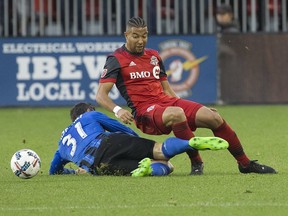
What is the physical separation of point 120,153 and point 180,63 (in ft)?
31.4

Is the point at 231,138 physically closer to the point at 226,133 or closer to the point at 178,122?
the point at 226,133

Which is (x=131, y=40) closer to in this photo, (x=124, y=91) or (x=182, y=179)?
(x=124, y=91)

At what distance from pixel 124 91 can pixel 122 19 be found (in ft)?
32.5

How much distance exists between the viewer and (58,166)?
1120 cm

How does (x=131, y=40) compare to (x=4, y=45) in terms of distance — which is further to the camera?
(x=4, y=45)

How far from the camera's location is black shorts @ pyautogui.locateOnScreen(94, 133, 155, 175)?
10.7 meters

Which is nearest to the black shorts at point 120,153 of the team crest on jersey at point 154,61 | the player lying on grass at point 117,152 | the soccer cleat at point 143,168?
the player lying on grass at point 117,152

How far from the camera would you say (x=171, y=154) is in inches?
416

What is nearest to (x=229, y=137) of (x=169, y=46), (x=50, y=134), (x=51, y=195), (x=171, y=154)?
(x=171, y=154)

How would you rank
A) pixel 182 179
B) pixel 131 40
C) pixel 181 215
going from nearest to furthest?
pixel 181 215, pixel 182 179, pixel 131 40

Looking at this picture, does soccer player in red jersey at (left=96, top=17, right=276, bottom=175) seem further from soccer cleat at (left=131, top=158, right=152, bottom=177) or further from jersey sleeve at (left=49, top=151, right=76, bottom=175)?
jersey sleeve at (left=49, top=151, right=76, bottom=175)

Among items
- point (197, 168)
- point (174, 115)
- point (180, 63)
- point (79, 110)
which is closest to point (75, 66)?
point (180, 63)

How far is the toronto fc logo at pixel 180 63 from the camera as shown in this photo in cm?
2011

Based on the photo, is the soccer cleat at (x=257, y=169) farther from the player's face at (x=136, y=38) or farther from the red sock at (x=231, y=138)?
the player's face at (x=136, y=38)
